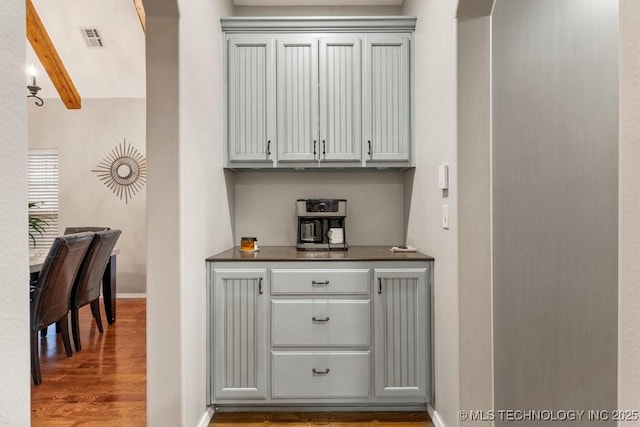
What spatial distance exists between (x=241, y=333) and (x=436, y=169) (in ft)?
4.97

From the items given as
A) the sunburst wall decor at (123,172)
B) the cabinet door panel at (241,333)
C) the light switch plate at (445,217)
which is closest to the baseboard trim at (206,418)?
the cabinet door panel at (241,333)

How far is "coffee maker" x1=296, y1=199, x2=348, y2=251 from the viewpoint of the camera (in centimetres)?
→ 293

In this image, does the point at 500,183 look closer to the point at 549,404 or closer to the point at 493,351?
the point at 493,351

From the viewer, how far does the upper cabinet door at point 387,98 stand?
2.82m

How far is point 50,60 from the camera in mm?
5012

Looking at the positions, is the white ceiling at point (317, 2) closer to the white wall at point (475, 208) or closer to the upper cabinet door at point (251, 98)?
the upper cabinet door at point (251, 98)

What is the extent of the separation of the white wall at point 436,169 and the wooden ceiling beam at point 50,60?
450 cm

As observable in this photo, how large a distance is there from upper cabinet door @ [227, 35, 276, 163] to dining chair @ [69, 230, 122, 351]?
5.84 feet

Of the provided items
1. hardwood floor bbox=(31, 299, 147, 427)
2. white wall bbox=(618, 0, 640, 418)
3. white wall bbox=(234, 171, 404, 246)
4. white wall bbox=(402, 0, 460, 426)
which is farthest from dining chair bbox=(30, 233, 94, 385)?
white wall bbox=(618, 0, 640, 418)

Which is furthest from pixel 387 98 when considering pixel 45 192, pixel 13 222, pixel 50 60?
pixel 45 192

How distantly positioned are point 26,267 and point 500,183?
1844mm

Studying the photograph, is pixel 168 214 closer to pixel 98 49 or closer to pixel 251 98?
pixel 251 98

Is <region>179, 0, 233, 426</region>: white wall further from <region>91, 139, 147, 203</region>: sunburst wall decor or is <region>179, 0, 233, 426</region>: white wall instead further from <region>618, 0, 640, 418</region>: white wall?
<region>91, 139, 147, 203</region>: sunburst wall decor

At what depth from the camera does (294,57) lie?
285cm
